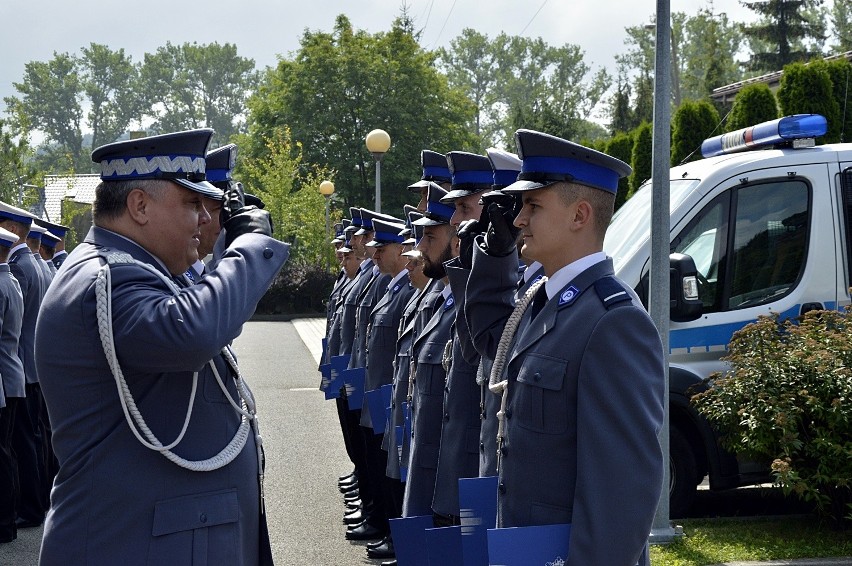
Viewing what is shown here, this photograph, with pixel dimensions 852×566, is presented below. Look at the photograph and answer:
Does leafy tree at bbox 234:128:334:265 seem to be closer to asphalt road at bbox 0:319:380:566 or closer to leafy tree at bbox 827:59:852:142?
asphalt road at bbox 0:319:380:566

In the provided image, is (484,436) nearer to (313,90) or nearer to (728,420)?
(728,420)

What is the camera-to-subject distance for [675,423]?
7.70 meters

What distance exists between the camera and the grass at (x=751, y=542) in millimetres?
6598

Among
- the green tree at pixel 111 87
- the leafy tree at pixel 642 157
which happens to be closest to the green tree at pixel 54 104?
the green tree at pixel 111 87

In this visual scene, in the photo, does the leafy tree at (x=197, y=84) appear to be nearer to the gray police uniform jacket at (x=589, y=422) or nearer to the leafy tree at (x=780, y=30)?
the leafy tree at (x=780, y=30)

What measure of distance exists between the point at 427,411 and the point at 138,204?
9.07 ft

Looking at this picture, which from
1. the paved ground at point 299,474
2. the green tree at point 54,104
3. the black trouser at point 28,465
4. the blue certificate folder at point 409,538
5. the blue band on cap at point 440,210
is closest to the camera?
the blue certificate folder at point 409,538

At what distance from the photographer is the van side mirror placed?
7297 mm

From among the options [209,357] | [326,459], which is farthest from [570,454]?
[326,459]

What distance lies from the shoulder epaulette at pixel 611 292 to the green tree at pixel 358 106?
154ft

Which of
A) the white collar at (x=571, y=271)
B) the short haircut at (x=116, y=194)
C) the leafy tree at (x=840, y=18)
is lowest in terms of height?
the white collar at (x=571, y=271)

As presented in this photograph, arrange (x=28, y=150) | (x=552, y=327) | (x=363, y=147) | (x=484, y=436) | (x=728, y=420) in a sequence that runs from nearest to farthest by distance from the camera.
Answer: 1. (x=552, y=327)
2. (x=484, y=436)
3. (x=728, y=420)
4. (x=28, y=150)
5. (x=363, y=147)

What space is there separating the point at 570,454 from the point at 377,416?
4.32m

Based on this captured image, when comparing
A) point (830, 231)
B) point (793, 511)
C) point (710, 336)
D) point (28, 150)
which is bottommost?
point (793, 511)
